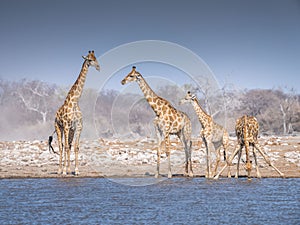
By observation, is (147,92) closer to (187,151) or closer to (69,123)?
(187,151)

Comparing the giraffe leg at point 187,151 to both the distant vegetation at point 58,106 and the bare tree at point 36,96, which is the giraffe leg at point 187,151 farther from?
the bare tree at point 36,96

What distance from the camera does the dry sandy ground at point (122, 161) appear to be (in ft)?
62.8

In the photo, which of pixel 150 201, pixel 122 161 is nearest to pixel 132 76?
pixel 122 161

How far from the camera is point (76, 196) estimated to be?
46.0 feet

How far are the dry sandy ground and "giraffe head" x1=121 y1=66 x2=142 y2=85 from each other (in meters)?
2.69

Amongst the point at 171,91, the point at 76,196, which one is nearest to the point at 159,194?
the point at 76,196

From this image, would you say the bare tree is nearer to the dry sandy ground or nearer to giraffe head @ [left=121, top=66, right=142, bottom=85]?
the dry sandy ground

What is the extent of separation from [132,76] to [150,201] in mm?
5850

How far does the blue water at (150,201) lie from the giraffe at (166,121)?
127 cm

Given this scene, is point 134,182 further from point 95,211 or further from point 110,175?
point 95,211

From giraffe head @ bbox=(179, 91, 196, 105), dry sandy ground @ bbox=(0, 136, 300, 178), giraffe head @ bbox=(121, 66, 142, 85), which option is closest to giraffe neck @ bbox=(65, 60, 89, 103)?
giraffe head @ bbox=(121, 66, 142, 85)

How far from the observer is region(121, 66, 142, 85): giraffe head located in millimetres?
18250

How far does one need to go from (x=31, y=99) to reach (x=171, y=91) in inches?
1098

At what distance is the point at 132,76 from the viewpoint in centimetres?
1848
